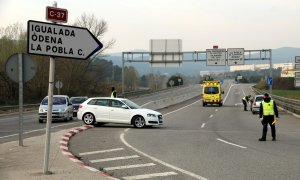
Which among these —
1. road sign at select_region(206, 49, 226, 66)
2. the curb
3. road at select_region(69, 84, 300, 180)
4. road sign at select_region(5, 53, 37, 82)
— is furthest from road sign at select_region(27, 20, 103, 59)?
road sign at select_region(206, 49, 226, 66)

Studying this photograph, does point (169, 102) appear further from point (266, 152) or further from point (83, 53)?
point (83, 53)

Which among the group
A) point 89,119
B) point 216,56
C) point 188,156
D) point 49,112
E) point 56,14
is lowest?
point 188,156

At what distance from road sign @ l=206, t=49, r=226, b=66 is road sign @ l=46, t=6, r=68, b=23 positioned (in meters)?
45.8

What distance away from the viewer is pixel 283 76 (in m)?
121

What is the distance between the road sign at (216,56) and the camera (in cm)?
5422

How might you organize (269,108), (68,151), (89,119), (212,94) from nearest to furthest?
(68,151), (269,108), (89,119), (212,94)

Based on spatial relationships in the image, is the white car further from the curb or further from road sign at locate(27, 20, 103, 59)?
road sign at locate(27, 20, 103, 59)

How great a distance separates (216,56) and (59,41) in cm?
4622

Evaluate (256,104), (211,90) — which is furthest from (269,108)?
(211,90)

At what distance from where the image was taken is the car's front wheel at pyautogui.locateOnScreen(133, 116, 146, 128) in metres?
22.7

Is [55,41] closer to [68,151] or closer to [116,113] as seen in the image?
[68,151]

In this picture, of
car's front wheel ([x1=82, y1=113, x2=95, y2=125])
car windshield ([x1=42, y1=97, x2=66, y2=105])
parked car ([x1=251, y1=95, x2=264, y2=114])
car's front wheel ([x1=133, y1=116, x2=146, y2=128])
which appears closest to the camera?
car's front wheel ([x1=133, y1=116, x2=146, y2=128])

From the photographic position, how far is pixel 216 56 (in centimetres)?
5434

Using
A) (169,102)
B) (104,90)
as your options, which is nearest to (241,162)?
(169,102)
